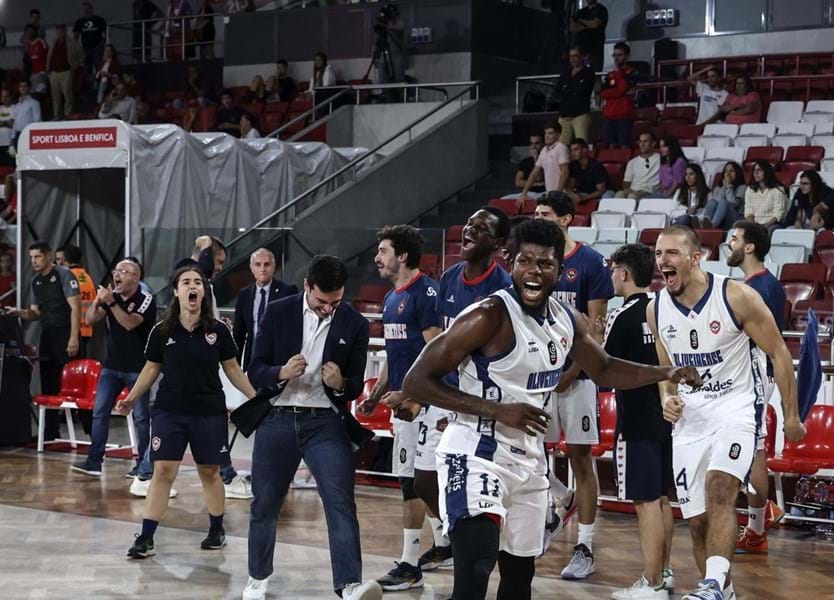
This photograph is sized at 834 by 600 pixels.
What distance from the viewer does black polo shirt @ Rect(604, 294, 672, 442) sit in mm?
6844

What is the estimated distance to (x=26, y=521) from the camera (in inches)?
339

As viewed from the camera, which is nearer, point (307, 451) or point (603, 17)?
point (307, 451)

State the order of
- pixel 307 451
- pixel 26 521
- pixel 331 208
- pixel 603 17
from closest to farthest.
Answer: pixel 307 451 < pixel 26 521 < pixel 331 208 < pixel 603 17

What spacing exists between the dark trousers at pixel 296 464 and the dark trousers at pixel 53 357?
22.2ft

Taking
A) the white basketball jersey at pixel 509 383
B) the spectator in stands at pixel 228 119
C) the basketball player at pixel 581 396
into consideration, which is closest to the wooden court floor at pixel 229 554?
the basketball player at pixel 581 396

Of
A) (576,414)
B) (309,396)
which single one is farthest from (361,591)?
(576,414)

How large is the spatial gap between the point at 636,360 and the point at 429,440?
122 cm

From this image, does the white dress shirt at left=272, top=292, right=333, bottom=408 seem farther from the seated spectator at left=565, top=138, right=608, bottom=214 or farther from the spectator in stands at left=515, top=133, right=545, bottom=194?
the spectator in stands at left=515, top=133, right=545, bottom=194

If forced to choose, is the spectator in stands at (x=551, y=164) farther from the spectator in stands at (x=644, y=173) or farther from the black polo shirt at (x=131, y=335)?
the black polo shirt at (x=131, y=335)

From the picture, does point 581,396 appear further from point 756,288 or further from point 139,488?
point 139,488

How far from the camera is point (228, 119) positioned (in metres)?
19.1

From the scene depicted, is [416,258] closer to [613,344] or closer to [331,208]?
[613,344]

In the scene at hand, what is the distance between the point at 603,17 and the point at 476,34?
3.18 metres

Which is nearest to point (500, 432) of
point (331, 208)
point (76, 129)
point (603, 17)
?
point (76, 129)
